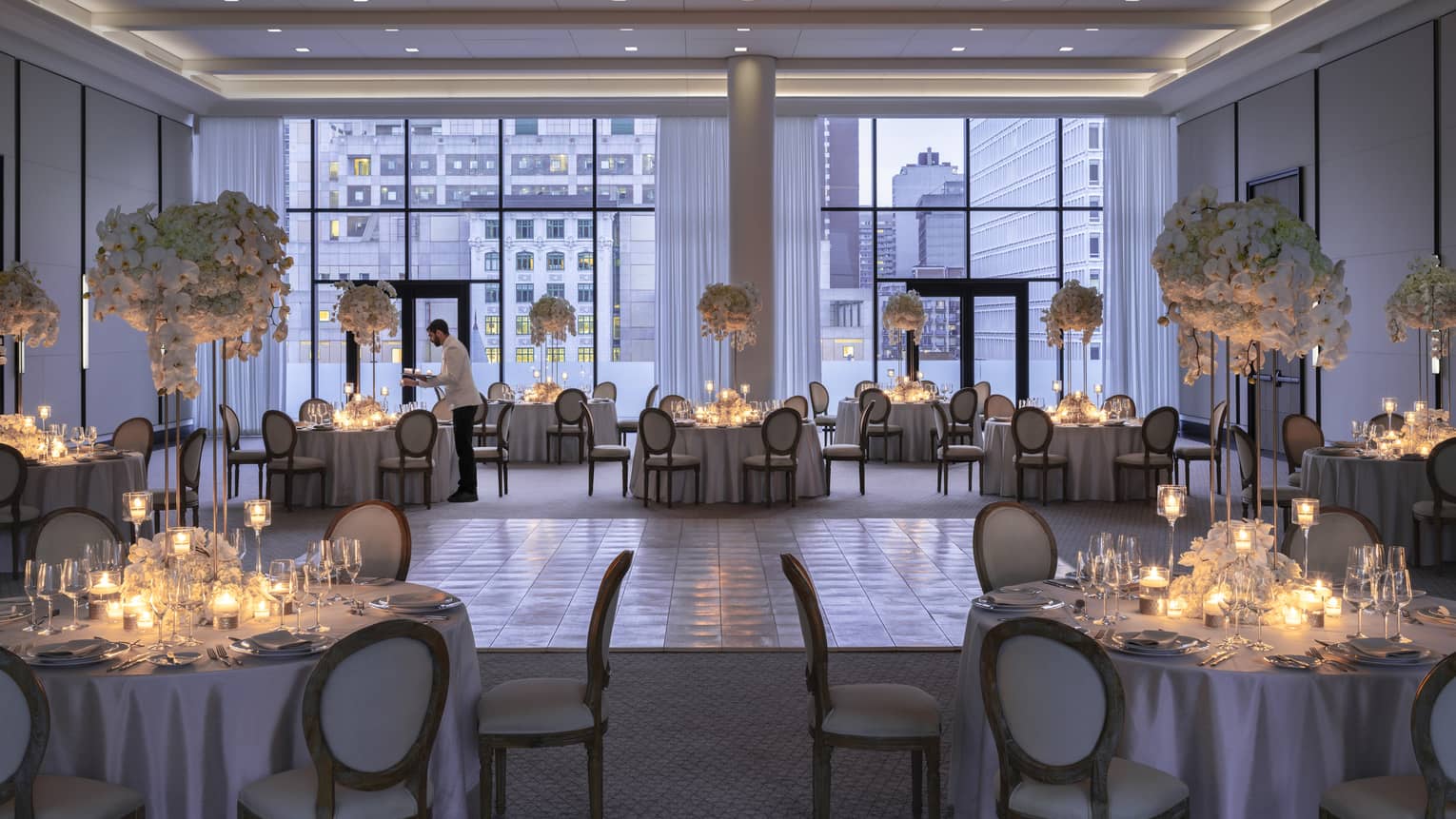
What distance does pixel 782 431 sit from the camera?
11.2 m

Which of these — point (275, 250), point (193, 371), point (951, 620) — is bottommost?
point (951, 620)

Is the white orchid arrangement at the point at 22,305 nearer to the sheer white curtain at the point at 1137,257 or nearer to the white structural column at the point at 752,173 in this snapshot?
the white structural column at the point at 752,173

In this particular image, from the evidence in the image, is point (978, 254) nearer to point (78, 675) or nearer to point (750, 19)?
point (750, 19)

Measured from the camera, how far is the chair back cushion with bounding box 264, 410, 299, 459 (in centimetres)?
1099

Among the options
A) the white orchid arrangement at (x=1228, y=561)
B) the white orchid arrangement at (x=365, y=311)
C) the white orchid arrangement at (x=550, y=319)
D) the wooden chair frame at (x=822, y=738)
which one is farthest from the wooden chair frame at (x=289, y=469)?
the white orchid arrangement at (x=1228, y=561)

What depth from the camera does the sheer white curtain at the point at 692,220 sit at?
731 inches

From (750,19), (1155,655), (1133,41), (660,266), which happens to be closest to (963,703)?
(1155,655)

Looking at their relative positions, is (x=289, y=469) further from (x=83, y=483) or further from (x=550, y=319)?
(x=550, y=319)

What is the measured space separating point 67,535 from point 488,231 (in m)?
14.7

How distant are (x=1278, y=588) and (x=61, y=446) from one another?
8300mm

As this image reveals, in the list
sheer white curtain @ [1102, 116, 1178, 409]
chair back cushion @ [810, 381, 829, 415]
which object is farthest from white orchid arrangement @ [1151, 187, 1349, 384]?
sheer white curtain @ [1102, 116, 1178, 409]

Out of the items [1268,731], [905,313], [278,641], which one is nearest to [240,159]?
[905,313]

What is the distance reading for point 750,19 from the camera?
45.1 feet

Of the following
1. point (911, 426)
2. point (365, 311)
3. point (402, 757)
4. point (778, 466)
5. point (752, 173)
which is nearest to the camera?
point (402, 757)
